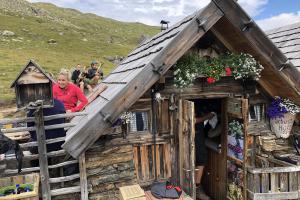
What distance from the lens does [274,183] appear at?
6195 millimetres

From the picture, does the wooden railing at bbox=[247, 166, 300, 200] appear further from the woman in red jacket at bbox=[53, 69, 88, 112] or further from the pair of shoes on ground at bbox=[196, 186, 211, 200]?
the woman in red jacket at bbox=[53, 69, 88, 112]

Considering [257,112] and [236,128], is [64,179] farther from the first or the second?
Answer: [257,112]

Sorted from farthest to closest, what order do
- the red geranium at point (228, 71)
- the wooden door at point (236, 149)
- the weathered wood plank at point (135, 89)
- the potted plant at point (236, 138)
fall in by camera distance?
the potted plant at point (236, 138)
the red geranium at point (228, 71)
the wooden door at point (236, 149)
the weathered wood plank at point (135, 89)

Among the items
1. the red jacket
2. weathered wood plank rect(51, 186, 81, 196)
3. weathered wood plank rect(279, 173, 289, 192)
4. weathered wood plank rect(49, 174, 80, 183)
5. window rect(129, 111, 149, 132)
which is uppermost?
the red jacket

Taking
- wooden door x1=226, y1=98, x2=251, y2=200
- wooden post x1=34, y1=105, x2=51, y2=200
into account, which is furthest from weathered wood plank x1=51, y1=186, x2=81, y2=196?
wooden door x1=226, y1=98, x2=251, y2=200

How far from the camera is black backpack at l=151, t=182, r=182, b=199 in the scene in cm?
555

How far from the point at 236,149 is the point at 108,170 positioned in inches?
102

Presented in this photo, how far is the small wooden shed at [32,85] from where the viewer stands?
482 cm

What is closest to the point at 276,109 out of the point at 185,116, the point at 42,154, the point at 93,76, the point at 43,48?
the point at 185,116

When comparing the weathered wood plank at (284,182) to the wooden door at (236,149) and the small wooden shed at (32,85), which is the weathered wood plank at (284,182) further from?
the small wooden shed at (32,85)

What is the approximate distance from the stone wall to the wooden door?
2.08 meters

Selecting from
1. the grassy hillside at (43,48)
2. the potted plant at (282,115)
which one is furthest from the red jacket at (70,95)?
the grassy hillside at (43,48)

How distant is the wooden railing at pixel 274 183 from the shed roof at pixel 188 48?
1.46 m

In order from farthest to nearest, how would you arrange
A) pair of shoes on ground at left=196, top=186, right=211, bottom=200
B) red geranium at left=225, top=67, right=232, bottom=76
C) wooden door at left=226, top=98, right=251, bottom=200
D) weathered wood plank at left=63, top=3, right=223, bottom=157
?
pair of shoes on ground at left=196, top=186, right=211, bottom=200
red geranium at left=225, top=67, right=232, bottom=76
wooden door at left=226, top=98, right=251, bottom=200
weathered wood plank at left=63, top=3, right=223, bottom=157
